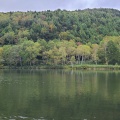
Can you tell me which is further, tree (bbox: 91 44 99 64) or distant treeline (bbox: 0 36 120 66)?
distant treeline (bbox: 0 36 120 66)

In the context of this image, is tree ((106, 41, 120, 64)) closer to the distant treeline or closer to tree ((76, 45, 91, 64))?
the distant treeline

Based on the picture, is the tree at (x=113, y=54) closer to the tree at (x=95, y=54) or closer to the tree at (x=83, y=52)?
the tree at (x=95, y=54)

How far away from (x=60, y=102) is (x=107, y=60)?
100 m

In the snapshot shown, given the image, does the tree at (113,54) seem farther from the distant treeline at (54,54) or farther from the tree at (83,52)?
the tree at (83,52)

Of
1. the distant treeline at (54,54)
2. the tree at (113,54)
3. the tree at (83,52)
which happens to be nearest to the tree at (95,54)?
the distant treeline at (54,54)

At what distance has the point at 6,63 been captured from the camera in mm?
146875

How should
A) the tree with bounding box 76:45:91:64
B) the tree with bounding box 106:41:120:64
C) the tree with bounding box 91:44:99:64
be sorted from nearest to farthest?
the tree with bounding box 106:41:120:64
the tree with bounding box 91:44:99:64
the tree with bounding box 76:45:91:64

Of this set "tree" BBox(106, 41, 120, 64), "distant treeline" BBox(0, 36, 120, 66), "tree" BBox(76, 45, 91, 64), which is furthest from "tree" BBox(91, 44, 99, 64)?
"tree" BBox(106, 41, 120, 64)

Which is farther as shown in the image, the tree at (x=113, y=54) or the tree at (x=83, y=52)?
the tree at (x=83, y=52)

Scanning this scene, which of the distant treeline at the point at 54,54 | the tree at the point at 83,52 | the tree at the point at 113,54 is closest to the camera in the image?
the tree at the point at 113,54

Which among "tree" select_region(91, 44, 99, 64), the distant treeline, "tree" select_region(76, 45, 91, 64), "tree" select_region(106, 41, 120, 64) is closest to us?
"tree" select_region(106, 41, 120, 64)

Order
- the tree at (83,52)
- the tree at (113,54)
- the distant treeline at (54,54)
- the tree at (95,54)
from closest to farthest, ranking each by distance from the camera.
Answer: the tree at (113,54)
the tree at (95,54)
the distant treeline at (54,54)
the tree at (83,52)

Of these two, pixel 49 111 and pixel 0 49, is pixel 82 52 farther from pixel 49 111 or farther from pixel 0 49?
pixel 49 111

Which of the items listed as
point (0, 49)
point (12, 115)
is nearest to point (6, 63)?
point (0, 49)
